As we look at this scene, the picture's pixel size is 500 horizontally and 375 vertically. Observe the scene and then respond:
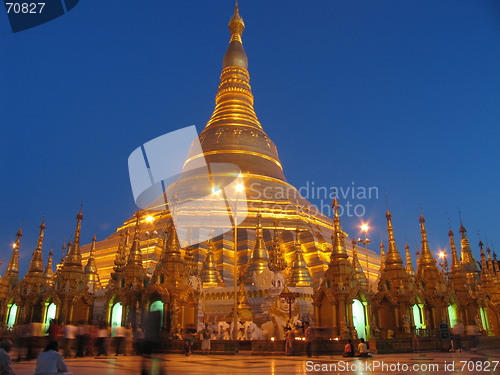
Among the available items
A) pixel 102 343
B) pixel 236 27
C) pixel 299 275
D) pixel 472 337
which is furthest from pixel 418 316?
pixel 236 27

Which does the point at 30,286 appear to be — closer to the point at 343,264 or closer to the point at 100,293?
the point at 100,293

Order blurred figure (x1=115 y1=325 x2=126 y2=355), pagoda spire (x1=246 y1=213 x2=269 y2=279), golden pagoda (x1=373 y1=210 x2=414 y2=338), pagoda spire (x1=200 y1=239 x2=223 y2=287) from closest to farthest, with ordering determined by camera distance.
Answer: blurred figure (x1=115 y1=325 x2=126 y2=355) < golden pagoda (x1=373 y1=210 x2=414 y2=338) < pagoda spire (x1=200 y1=239 x2=223 y2=287) < pagoda spire (x1=246 y1=213 x2=269 y2=279)

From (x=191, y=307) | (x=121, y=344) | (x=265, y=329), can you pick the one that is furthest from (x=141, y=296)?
(x=265, y=329)

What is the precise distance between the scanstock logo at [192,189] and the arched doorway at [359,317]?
14.4 metres

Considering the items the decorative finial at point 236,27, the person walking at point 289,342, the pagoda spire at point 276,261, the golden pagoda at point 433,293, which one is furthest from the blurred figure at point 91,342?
the decorative finial at point 236,27

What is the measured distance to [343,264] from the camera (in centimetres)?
1964

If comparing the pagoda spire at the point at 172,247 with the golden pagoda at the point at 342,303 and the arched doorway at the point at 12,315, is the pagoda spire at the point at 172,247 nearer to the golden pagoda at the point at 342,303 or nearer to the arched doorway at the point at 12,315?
the golden pagoda at the point at 342,303

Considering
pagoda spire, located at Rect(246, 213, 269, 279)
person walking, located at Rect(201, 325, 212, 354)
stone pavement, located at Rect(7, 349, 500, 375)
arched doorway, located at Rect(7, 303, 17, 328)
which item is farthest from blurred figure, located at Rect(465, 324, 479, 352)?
arched doorway, located at Rect(7, 303, 17, 328)

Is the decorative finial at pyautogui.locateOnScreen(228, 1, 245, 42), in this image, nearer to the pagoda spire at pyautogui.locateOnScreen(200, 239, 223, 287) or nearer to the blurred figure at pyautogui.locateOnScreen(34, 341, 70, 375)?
the pagoda spire at pyautogui.locateOnScreen(200, 239, 223, 287)

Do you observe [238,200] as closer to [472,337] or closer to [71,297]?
[71,297]

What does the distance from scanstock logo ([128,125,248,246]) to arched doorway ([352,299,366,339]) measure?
1440 centimetres

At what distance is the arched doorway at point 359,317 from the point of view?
19.0 meters

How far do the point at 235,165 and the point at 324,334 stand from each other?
89.3 feet

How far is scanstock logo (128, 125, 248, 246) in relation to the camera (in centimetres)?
3619
